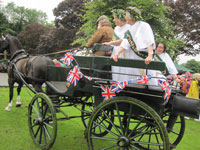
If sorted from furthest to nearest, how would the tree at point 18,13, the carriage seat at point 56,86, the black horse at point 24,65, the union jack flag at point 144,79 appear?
the tree at point 18,13, the black horse at point 24,65, the carriage seat at point 56,86, the union jack flag at point 144,79

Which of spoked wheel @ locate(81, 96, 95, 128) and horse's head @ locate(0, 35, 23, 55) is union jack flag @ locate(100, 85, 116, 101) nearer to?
spoked wheel @ locate(81, 96, 95, 128)

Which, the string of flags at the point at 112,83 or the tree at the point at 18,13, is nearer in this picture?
the string of flags at the point at 112,83

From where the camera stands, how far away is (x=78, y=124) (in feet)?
16.8

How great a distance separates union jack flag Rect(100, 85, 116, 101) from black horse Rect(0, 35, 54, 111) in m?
2.45

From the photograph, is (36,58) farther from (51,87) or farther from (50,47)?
(50,47)

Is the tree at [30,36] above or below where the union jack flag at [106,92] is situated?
above

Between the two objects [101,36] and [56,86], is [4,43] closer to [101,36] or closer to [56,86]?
[56,86]

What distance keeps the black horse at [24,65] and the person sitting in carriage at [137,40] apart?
257cm

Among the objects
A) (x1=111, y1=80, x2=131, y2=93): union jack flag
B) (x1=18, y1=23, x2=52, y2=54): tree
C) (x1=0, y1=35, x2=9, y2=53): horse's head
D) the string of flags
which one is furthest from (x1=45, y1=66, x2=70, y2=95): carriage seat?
(x1=18, y1=23, x2=52, y2=54): tree

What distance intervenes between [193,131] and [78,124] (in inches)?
131

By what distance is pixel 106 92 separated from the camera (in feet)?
8.89

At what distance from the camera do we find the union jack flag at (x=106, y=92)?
267 cm

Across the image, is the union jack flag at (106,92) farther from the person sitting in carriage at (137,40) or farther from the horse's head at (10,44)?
the horse's head at (10,44)

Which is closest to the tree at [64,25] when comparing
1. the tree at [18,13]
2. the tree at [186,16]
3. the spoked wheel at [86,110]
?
the tree at [186,16]
